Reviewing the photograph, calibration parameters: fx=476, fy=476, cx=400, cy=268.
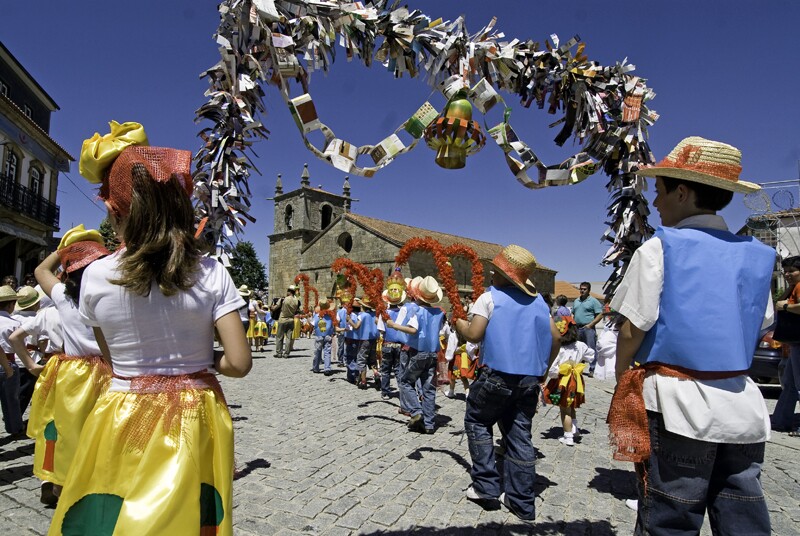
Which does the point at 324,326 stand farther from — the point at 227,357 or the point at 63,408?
the point at 227,357

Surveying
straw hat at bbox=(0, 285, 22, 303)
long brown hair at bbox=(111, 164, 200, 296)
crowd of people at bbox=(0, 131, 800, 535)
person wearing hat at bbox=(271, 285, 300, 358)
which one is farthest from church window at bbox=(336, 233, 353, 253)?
long brown hair at bbox=(111, 164, 200, 296)

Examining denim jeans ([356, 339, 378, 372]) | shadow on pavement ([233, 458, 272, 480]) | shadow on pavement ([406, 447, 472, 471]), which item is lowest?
shadow on pavement ([233, 458, 272, 480])

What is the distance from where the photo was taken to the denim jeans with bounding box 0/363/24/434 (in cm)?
501

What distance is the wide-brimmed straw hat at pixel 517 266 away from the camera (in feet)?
12.9

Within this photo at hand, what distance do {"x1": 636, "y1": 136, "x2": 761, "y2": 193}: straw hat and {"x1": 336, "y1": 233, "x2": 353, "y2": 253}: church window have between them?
31149 millimetres

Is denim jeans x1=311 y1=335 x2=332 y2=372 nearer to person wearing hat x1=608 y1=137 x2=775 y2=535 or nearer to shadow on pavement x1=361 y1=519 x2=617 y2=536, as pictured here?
shadow on pavement x1=361 y1=519 x2=617 y2=536

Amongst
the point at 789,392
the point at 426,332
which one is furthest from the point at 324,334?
the point at 789,392

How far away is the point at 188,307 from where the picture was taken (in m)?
1.76

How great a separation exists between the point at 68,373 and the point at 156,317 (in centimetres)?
229

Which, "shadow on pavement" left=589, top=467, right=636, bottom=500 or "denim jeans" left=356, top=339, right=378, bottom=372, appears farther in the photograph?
"denim jeans" left=356, top=339, right=378, bottom=372

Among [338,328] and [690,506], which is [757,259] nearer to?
[690,506]

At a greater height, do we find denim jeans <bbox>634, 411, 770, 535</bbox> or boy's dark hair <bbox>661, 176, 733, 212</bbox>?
boy's dark hair <bbox>661, 176, 733, 212</bbox>

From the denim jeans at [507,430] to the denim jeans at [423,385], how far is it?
86.1 inches

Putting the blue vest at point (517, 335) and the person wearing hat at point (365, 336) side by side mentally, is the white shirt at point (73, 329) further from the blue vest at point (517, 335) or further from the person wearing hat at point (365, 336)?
the person wearing hat at point (365, 336)
